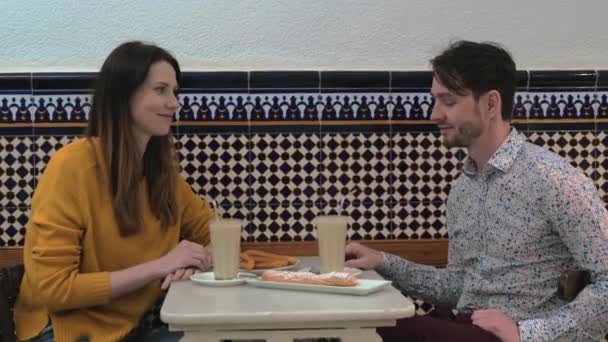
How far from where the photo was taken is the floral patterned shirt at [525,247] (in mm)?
1932

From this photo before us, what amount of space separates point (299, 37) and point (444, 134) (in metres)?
0.92

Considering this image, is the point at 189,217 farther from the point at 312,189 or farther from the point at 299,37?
the point at 299,37

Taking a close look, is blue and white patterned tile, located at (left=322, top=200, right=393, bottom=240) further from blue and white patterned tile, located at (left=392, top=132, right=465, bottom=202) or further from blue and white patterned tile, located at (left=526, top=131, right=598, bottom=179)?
blue and white patterned tile, located at (left=526, top=131, right=598, bottom=179)

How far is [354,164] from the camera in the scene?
9.73 ft

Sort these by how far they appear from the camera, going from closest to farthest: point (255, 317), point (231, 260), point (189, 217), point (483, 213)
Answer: point (255, 317)
point (231, 260)
point (483, 213)
point (189, 217)

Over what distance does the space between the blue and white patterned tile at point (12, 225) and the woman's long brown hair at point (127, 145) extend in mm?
720

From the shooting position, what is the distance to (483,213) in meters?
2.21

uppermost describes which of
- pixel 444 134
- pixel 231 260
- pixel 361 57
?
pixel 361 57

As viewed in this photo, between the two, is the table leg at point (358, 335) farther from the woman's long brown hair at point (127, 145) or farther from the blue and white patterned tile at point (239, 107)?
the blue and white patterned tile at point (239, 107)

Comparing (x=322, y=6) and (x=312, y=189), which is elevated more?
(x=322, y=6)

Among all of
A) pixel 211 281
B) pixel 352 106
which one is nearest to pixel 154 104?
pixel 211 281

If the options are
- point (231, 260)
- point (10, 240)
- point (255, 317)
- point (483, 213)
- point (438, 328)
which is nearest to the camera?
point (255, 317)

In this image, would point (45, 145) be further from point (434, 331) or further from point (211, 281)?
point (434, 331)

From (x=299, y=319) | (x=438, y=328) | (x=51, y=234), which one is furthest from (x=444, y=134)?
(x=51, y=234)
